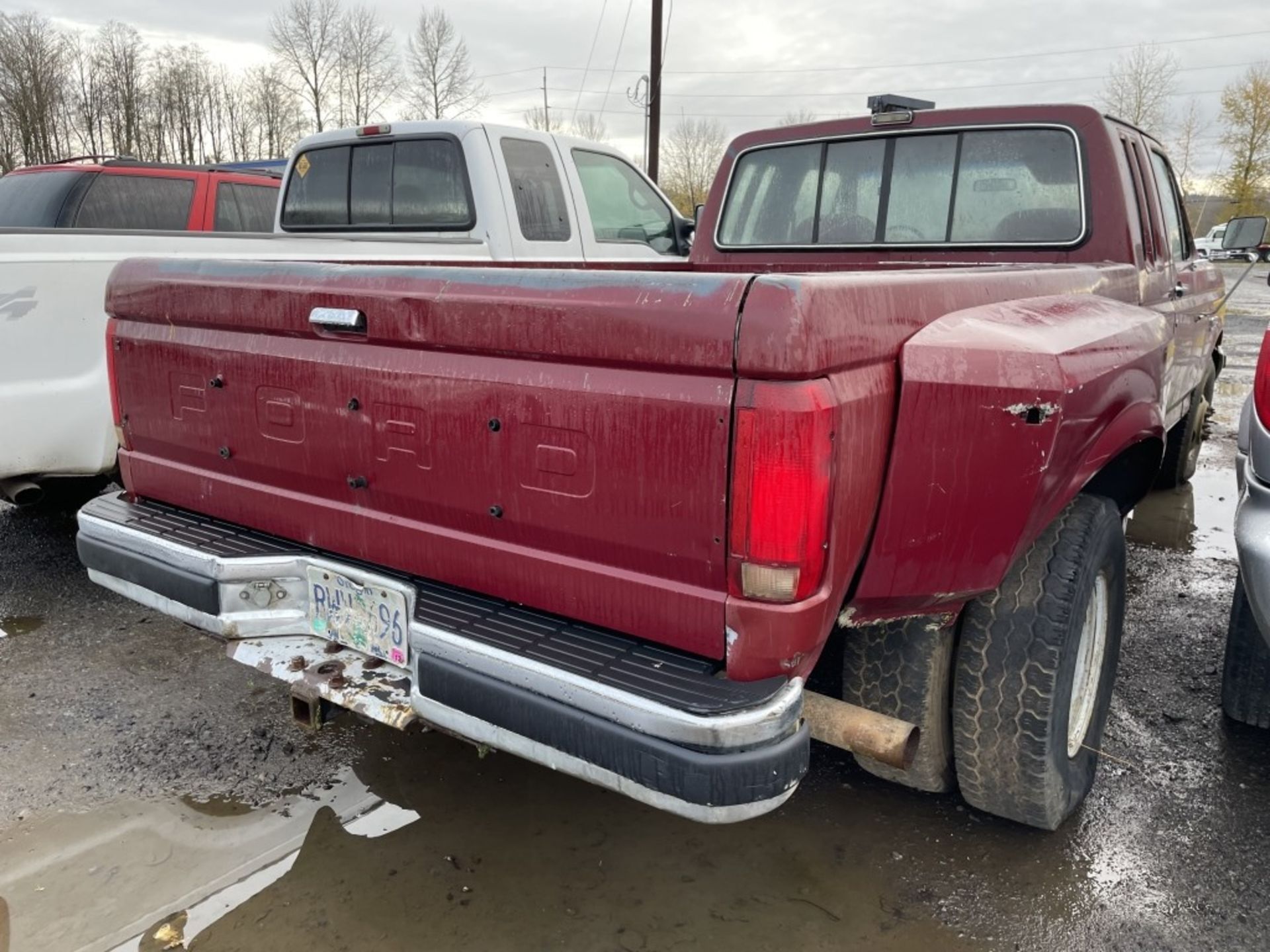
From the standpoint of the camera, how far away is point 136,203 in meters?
6.75

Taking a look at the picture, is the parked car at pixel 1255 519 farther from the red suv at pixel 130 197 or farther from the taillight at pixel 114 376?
the red suv at pixel 130 197

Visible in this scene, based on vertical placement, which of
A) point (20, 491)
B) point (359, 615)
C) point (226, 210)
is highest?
point (226, 210)

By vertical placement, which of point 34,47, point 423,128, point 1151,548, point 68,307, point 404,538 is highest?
point 34,47

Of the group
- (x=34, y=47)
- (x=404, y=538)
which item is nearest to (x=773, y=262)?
(x=404, y=538)

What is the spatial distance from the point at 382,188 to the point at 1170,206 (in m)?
4.45

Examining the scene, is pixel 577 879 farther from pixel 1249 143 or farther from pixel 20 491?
pixel 1249 143

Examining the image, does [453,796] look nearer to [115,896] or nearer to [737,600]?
[115,896]

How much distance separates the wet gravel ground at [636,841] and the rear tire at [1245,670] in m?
0.12

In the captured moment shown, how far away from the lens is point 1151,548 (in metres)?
5.24

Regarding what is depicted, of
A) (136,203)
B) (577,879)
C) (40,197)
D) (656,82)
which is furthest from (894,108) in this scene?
(656,82)

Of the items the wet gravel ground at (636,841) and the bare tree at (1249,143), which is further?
the bare tree at (1249,143)

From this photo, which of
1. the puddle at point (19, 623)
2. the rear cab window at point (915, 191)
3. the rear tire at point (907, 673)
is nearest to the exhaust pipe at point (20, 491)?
the puddle at point (19, 623)

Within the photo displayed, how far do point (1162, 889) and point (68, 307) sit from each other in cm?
430

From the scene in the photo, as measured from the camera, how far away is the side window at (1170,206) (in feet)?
14.5
